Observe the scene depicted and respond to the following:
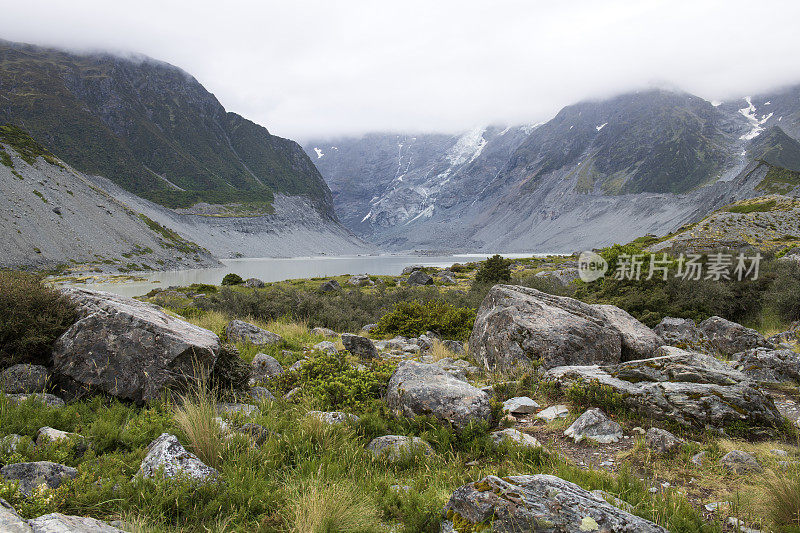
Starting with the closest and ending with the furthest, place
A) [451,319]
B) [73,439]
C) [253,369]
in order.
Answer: [73,439] < [253,369] < [451,319]

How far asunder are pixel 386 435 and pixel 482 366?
4546 mm

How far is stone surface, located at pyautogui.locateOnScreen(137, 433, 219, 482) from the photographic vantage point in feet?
12.4

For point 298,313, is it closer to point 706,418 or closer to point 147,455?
point 147,455

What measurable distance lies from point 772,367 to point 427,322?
32.8ft

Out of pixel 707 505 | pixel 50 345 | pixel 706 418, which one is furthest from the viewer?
pixel 50 345

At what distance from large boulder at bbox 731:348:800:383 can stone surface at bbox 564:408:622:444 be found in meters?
4.64

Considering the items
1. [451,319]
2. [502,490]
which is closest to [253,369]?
[502,490]

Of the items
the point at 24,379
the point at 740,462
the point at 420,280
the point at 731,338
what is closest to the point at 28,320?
the point at 24,379

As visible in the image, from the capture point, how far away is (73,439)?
424cm

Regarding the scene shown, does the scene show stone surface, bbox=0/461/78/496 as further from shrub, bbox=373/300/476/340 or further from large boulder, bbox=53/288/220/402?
shrub, bbox=373/300/476/340

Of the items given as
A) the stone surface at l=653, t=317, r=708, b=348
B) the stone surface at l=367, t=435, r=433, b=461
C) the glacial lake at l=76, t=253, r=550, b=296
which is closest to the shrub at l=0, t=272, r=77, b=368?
the stone surface at l=367, t=435, r=433, b=461

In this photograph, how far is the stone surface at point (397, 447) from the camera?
502 centimetres

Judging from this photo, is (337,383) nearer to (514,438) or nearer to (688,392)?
(514,438)

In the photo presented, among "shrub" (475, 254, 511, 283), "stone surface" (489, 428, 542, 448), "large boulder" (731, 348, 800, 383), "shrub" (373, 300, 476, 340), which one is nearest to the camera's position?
"stone surface" (489, 428, 542, 448)
